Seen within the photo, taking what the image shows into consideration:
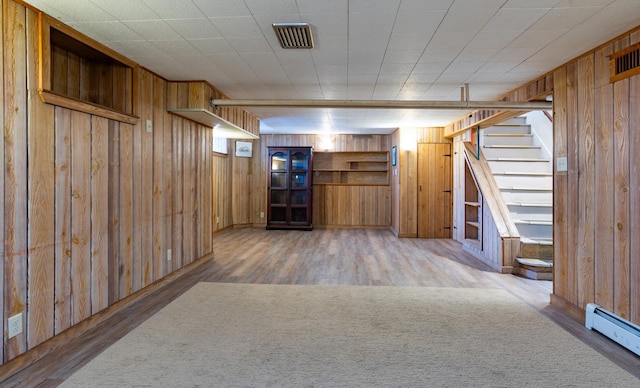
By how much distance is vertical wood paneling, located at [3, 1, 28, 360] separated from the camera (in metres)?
1.76

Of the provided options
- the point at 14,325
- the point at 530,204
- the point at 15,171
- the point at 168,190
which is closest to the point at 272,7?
the point at 15,171

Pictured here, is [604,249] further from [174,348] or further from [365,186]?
[365,186]

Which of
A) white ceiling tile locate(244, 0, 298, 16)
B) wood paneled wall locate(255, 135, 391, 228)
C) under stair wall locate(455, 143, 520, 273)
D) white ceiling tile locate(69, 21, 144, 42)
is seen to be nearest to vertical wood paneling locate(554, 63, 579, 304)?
under stair wall locate(455, 143, 520, 273)

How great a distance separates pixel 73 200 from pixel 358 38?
233 cm

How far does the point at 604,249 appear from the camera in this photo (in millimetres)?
2363

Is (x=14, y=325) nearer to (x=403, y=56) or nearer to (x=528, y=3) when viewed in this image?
(x=403, y=56)

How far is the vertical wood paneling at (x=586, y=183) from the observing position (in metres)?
2.47

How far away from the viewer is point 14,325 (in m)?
1.80

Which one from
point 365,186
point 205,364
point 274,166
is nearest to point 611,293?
point 205,364

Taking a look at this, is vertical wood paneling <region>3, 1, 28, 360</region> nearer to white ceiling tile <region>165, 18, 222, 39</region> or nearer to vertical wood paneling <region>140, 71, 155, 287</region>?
white ceiling tile <region>165, 18, 222, 39</region>

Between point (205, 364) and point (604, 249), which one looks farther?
point (604, 249)

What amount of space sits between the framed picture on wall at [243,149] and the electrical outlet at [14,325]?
595cm

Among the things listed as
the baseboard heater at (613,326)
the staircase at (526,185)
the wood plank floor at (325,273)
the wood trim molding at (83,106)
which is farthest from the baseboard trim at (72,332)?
the staircase at (526,185)

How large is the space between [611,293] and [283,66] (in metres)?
3.15
